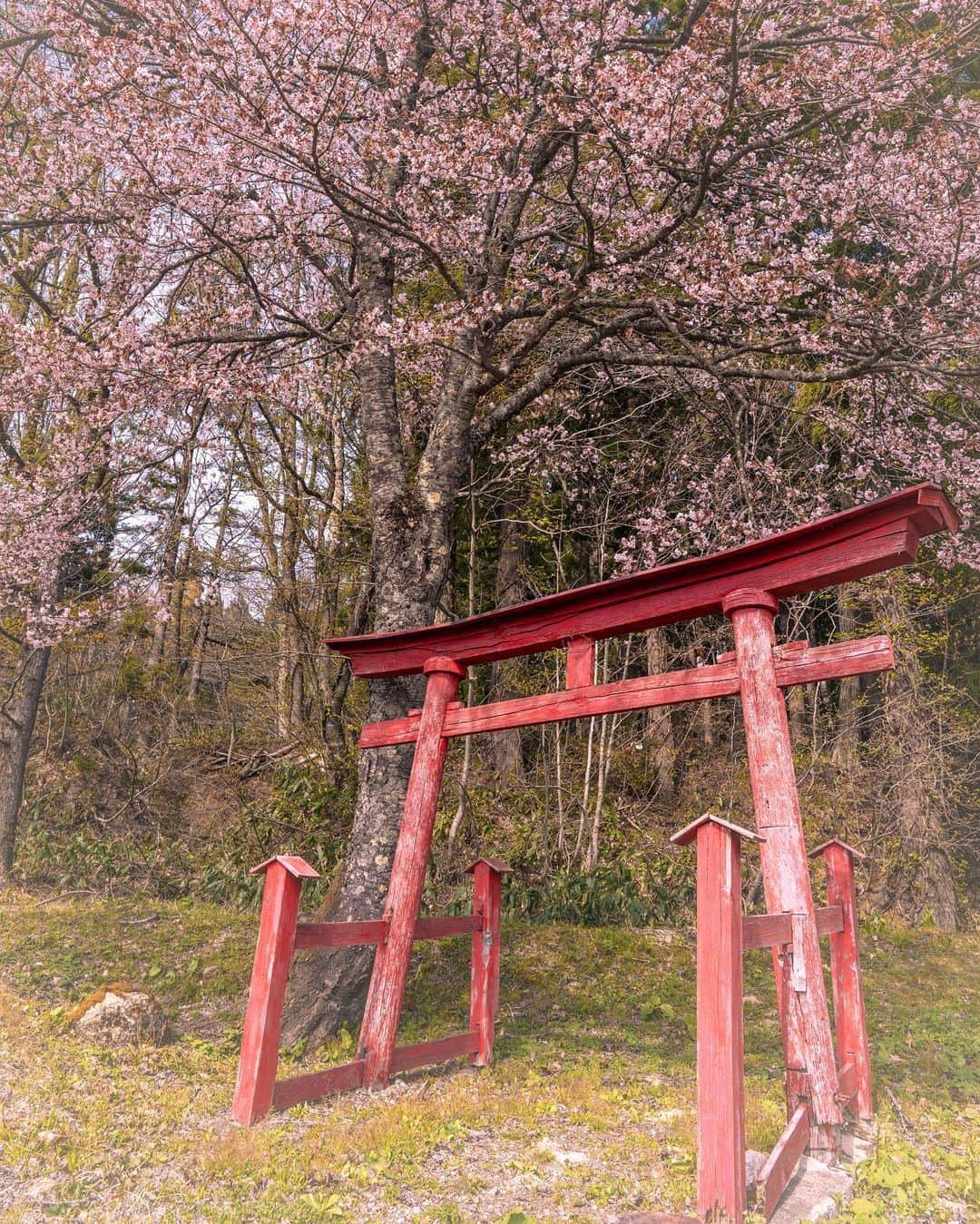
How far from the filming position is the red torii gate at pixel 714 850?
316 cm

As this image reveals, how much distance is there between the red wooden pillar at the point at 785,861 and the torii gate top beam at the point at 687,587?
0.56 ft

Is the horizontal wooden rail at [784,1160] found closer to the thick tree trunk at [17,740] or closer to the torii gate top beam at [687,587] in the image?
the torii gate top beam at [687,587]

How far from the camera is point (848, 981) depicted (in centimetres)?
468

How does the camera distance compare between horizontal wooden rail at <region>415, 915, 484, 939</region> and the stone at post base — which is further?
the stone at post base

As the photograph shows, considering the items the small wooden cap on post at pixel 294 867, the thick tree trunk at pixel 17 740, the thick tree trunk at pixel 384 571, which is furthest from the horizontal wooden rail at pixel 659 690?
the thick tree trunk at pixel 17 740

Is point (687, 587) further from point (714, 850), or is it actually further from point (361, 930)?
point (361, 930)

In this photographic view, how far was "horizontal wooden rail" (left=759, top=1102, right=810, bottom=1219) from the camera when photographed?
3.05 meters

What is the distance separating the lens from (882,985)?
7.82 m

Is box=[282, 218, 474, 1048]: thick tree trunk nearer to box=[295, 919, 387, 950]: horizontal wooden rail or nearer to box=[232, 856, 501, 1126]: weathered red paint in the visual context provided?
box=[295, 919, 387, 950]: horizontal wooden rail

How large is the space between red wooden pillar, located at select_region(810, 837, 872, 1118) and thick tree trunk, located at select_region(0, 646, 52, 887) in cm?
840

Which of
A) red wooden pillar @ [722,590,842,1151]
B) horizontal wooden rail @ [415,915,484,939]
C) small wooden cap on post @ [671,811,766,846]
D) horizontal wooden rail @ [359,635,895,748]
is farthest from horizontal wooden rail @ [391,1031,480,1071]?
small wooden cap on post @ [671,811,766,846]

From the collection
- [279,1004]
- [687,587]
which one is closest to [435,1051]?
[279,1004]

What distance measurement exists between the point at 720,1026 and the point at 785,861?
1.08 m

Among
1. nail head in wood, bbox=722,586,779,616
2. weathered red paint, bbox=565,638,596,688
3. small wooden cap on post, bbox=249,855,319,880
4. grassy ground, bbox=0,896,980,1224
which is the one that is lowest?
grassy ground, bbox=0,896,980,1224
